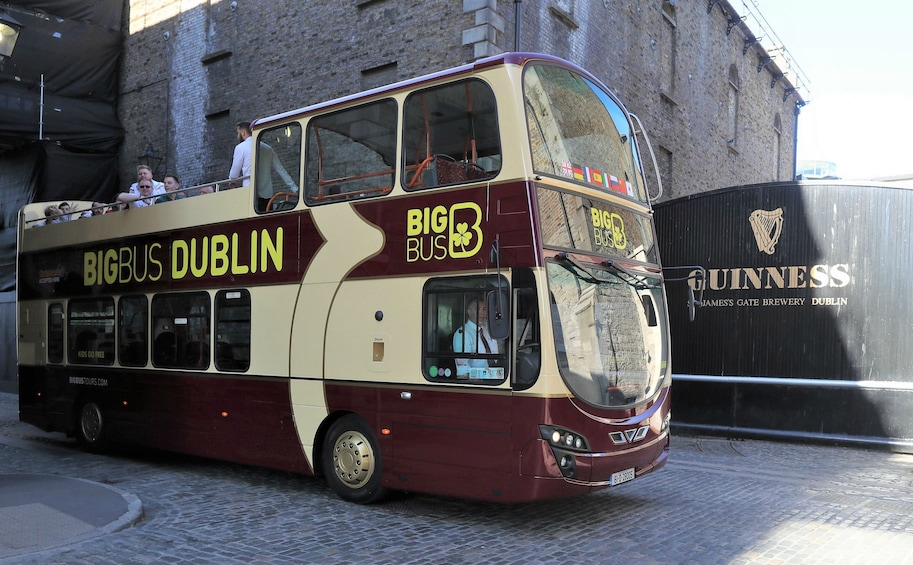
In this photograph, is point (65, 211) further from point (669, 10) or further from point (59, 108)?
point (669, 10)

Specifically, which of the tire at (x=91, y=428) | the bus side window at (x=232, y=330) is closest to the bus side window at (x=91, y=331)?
the tire at (x=91, y=428)

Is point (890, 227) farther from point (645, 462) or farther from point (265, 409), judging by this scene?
point (265, 409)

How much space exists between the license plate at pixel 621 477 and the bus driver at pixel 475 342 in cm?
133

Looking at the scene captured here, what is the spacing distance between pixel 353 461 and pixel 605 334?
9.04 feet

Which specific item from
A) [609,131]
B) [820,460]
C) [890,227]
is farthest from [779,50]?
[609,131]

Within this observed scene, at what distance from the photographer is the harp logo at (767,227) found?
11.8 m

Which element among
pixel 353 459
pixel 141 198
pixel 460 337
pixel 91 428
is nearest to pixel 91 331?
pixel 91 428

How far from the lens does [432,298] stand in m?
6.85

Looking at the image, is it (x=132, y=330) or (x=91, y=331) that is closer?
(x=132, y=330)

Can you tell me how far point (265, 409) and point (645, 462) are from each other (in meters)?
4.00

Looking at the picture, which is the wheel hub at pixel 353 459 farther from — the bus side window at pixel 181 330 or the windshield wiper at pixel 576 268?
the windshield wiper at pixel 576 268

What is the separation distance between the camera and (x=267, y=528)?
6.58 meters

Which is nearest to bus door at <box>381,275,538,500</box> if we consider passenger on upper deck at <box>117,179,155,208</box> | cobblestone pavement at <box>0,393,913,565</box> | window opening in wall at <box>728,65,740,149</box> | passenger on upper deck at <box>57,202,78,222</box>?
cobblestone pavement at <box>0,393,913,565</box>

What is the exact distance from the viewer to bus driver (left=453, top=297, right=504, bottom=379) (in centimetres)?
647
